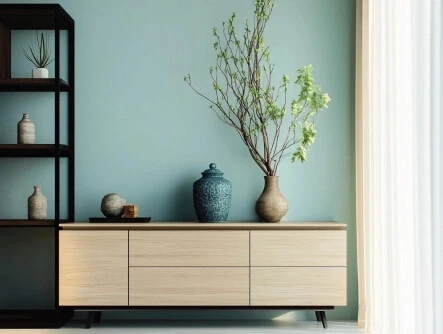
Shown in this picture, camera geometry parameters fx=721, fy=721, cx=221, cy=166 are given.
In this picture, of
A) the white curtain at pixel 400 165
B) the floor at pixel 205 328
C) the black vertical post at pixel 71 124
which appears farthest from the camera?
the black vertical post at pixel 71 124

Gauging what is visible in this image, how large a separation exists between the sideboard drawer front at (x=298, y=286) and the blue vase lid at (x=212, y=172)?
Result: 685 millimetres

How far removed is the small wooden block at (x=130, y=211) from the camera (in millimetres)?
4781

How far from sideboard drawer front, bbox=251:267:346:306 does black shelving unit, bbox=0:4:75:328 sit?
131cm

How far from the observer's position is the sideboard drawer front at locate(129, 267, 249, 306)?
4.58 meters

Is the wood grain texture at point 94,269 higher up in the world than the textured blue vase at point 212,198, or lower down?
lower down

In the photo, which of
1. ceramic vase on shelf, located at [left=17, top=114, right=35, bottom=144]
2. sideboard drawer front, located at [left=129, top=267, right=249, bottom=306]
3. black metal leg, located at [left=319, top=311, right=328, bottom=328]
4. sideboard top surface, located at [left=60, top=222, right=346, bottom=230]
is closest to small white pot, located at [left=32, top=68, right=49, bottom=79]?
ceramic vase on shelf, located at [left=17, top=114, right=35, bottom=144]

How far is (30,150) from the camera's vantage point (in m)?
4.75

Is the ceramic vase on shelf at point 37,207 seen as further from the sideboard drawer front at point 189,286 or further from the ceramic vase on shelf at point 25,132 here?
the sideboard drawer front at point 189,286

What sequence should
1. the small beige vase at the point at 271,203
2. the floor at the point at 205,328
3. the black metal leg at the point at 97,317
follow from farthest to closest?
the black metal leg at the point at 97,317 < the small beige vase at the point at 271,203 < the floor at the point at 205,328

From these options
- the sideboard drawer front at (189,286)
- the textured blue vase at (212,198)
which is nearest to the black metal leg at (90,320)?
the sideboard drawer front at (189,286)

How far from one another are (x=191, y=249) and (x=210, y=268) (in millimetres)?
171

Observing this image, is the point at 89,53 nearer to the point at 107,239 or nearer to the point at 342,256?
the point at 107,239

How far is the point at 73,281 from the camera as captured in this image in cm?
460

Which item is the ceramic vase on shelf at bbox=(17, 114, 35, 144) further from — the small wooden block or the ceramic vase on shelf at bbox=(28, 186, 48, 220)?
the small wooden block
